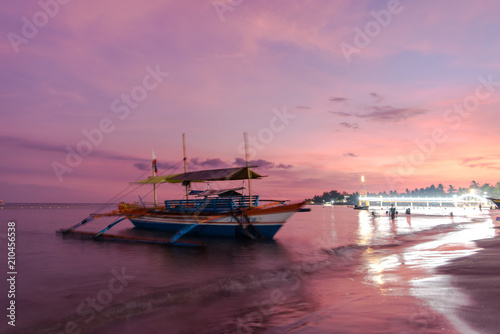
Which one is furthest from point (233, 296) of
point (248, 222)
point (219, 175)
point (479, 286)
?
point (219, 175)

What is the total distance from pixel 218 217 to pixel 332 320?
20120mm

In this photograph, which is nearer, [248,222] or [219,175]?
[248,222]

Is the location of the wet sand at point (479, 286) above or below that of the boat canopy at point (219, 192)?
below

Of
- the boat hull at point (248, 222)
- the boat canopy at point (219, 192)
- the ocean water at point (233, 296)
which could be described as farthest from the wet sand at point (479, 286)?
the boat canopy at point (219, 192)

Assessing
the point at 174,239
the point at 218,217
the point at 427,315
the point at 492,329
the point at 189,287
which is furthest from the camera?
the point at 218,217

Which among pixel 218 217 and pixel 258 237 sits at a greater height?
pixel 218 217

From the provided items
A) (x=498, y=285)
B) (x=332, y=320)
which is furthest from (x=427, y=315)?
(x=498, y=285)

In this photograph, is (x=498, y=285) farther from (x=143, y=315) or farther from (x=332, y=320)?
(x=143, y=315)

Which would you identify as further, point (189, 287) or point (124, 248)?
point (124, 248)

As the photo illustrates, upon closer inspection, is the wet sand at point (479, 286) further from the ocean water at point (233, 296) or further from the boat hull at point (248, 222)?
the boat hull at point (248, 222)

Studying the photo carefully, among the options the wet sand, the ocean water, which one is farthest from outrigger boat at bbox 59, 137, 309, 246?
the wet sand

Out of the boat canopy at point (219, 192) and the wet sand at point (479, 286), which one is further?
the boat canopy at point (219, 192)

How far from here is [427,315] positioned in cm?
762

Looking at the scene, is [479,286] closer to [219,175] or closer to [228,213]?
[228,213]
